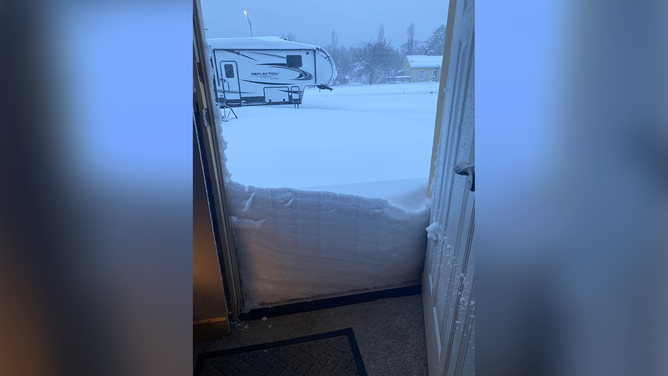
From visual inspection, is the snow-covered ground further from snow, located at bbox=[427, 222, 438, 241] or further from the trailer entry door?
snow, located at bbox=[427, 222, 438, 241]

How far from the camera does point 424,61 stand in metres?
1.75

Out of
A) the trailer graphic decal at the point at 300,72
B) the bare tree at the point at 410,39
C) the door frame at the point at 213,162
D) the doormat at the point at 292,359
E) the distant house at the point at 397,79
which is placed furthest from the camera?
the trailer graphic decal at the point at 300,72

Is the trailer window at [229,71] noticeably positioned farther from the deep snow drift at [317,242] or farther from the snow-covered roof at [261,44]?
the deep snow drift at [317,242]

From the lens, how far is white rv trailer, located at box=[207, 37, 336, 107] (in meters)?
2.13

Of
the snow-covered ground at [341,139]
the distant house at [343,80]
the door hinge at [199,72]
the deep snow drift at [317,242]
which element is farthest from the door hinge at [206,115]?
the distant house at [343,80]

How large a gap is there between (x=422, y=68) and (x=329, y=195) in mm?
854

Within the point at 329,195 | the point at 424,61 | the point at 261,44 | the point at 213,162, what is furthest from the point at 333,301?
the point at 261,44

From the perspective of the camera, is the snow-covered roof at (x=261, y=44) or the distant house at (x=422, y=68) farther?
the snow-covered roof at (x=261, y=44)

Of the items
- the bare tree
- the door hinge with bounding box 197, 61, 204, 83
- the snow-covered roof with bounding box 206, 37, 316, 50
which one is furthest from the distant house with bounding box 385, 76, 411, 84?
the door hinge with bounding box 197, 61, 204, 83

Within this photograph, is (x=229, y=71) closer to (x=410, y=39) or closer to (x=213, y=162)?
(x=213, y=162)

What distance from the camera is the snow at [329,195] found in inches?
65.6

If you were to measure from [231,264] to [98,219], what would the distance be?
150 cm

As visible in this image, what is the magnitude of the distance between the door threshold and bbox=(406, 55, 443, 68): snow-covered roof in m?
1.20

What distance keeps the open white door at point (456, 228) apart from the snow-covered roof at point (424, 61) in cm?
13
